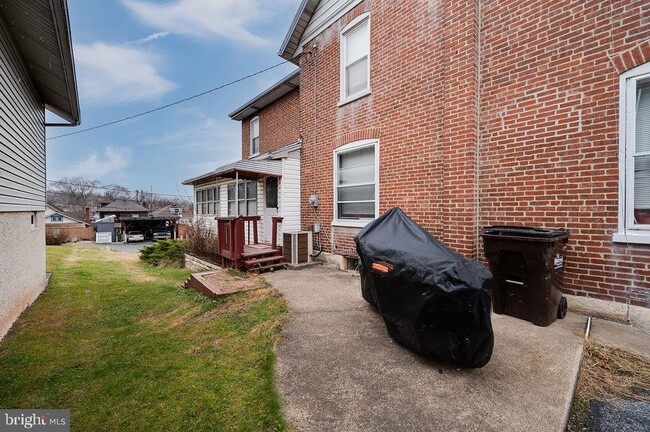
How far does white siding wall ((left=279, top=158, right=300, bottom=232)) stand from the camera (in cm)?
843

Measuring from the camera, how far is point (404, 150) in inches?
236

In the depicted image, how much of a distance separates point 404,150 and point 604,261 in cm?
353

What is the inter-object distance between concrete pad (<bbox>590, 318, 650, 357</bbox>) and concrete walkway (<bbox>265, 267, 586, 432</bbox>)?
0.56 feet

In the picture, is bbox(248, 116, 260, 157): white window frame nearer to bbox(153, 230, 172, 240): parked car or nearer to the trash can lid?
the trash can lid

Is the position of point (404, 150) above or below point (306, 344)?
above

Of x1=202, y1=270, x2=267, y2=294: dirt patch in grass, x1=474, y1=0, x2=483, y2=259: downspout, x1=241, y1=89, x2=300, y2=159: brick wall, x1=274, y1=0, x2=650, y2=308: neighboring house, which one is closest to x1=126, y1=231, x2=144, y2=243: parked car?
x1=241, y1=89, x2=300, y2=159: brick wall

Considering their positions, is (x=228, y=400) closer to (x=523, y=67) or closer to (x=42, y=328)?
(x=42, y=328)

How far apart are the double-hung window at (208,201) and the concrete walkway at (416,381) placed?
1037cm

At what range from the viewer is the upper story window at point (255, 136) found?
43.4 feet

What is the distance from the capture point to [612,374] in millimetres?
Result: 2666

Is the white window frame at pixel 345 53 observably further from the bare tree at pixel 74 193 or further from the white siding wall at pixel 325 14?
the bare tree at pixel 74 193

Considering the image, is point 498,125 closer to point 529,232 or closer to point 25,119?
point 529,232

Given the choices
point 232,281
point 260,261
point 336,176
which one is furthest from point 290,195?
point 232,281

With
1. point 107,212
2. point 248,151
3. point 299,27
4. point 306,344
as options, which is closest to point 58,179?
point 107,212
